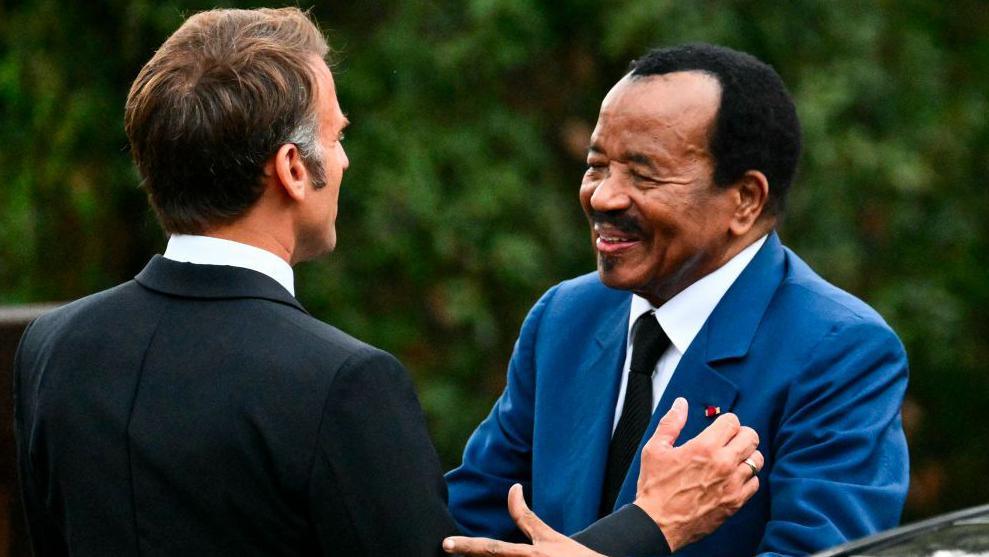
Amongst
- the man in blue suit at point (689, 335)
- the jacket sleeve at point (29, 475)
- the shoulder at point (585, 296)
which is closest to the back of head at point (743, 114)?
the man in blue suit at point (689, 335)

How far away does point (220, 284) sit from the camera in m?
2.30

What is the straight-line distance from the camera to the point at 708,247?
292 cm

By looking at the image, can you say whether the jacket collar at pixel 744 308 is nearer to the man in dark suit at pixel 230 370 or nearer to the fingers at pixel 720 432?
the fingers at pixel 720 432

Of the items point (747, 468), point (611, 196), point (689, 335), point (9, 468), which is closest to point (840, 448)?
point (747, 468)

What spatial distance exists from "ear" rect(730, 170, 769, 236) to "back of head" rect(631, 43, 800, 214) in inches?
0.6

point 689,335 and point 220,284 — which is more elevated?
point 220,284

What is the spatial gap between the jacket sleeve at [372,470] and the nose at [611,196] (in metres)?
0.79

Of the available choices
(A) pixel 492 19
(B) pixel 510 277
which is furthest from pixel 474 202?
(A) pixel 492 19

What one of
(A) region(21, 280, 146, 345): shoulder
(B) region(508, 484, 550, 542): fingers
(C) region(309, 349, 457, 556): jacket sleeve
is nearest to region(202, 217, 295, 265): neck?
(A) region(21, 280, 146, 345): shoulder

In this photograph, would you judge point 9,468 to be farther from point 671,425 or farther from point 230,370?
point 671,425

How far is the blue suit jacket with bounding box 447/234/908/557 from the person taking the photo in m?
2.57

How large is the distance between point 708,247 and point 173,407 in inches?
45.3

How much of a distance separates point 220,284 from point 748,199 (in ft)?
3.67

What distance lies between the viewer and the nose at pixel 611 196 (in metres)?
2.90
